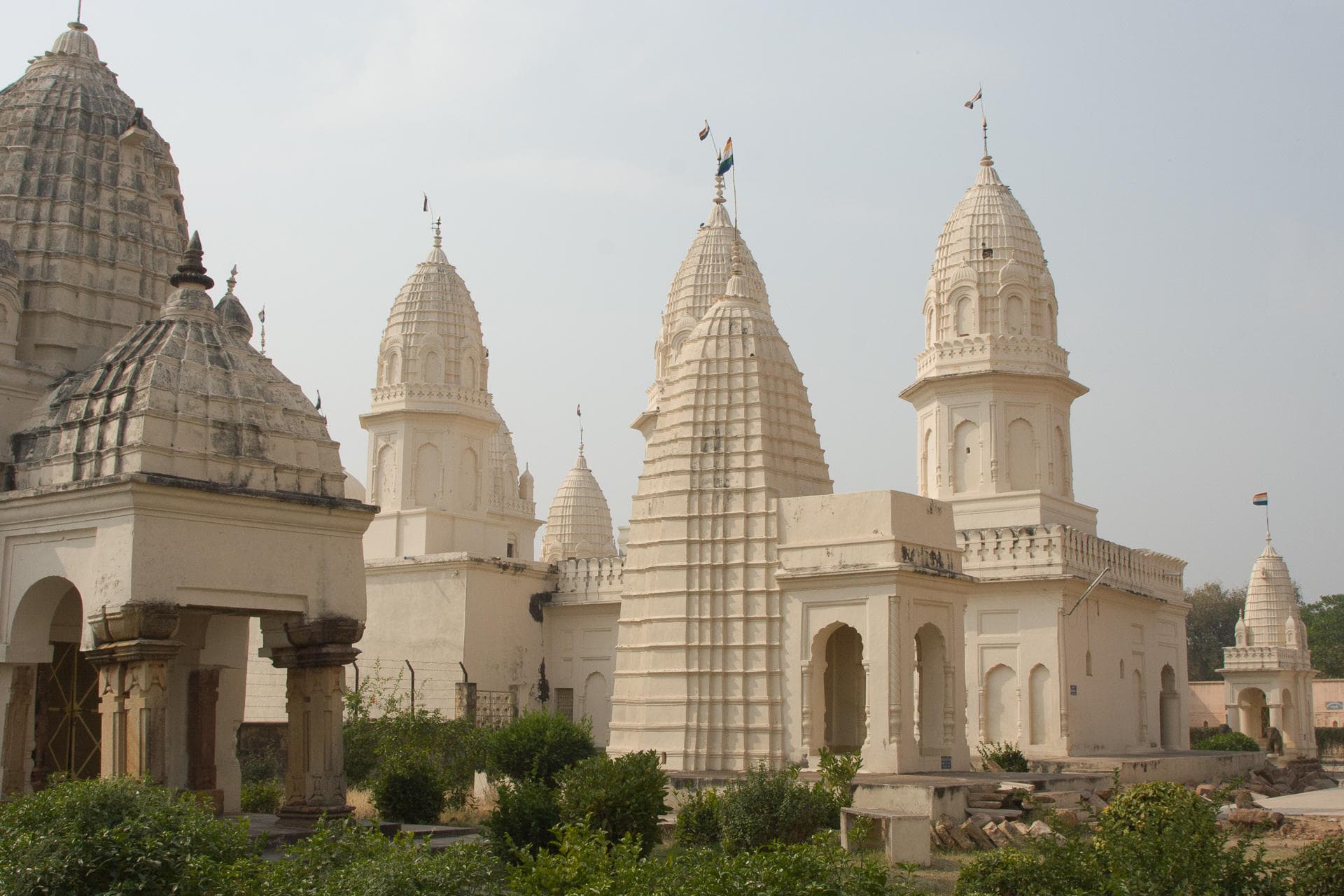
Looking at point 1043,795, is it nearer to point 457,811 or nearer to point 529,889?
point 457,811

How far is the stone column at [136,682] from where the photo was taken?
48.1ft

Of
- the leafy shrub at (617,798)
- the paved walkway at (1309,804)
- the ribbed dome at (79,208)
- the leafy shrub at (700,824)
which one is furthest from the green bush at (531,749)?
the paved walkway at (1309,804)

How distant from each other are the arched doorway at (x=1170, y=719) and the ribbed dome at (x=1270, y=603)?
18963 mm

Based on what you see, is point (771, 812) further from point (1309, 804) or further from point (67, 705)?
point (1309, 804)

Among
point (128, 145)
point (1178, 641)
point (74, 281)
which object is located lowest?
point (1178, 641)

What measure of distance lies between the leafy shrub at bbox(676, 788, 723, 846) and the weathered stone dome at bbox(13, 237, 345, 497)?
262 inches

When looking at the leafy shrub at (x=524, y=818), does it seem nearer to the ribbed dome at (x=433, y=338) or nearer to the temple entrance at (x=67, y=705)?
the temple entrance at (x=67, y=705)

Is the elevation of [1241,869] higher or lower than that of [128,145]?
lower

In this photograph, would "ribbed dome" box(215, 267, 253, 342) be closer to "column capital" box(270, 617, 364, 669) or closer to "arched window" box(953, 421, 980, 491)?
"column capital" box(270, 617, 364, 669)

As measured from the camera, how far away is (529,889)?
9711mm

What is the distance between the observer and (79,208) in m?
19.1

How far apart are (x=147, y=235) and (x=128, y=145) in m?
1.27

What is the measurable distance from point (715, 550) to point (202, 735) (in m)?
10.5

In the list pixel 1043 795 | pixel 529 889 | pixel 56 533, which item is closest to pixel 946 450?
pixel 1043 795
